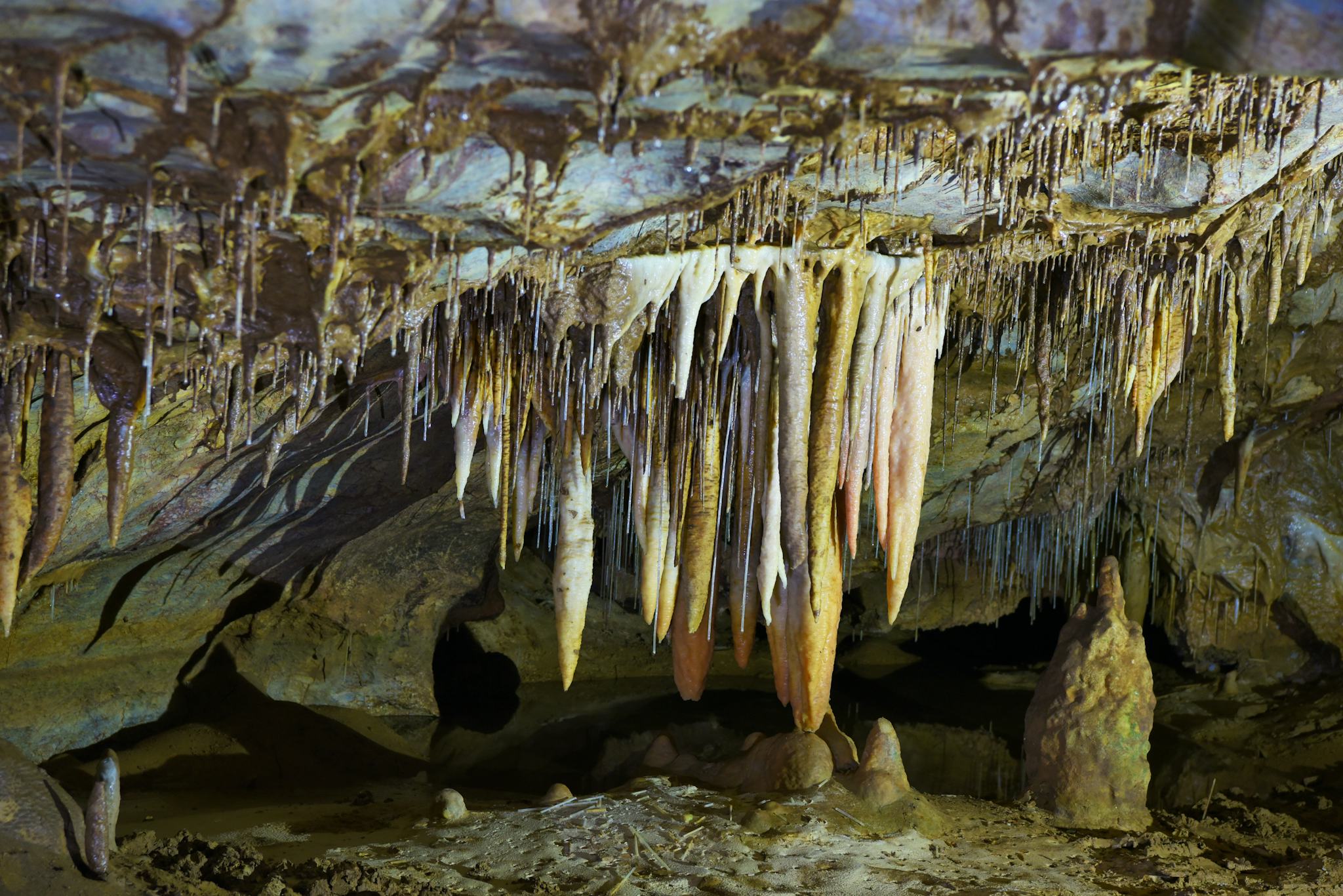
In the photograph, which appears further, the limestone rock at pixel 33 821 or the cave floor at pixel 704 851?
the cave floor at pixel 704 851

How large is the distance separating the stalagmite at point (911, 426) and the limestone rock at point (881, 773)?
2.85 feet

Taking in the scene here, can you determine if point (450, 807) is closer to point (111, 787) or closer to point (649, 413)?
point (111, 787)

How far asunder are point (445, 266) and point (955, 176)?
7.63 ft

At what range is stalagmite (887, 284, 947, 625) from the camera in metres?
6.37

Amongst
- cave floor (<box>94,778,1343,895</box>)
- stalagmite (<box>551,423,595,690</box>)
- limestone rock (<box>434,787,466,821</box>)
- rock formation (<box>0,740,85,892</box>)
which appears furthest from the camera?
stalagmite (<box>551,423,595,690</box>)

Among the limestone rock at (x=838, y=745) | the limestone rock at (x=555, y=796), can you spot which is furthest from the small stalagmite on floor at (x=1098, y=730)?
the limestone rock at (x=555, y=796)

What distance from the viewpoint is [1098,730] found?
6.95m

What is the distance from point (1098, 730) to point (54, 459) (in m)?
6.03

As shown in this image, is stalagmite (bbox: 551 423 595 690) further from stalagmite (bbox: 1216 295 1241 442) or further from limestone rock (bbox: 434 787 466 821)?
stalagmite (bbox: 1216 295 1241 442)

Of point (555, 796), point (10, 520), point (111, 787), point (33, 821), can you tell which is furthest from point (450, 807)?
point (10, 520)

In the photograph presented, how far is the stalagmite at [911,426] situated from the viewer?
251 inches

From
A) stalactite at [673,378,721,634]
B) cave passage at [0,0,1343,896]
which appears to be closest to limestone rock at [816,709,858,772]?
cave passage at [0,0,1343,896]

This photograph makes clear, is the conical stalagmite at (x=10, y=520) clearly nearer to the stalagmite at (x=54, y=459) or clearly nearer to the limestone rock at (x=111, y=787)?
the stalagmite at (x=54, y=459)

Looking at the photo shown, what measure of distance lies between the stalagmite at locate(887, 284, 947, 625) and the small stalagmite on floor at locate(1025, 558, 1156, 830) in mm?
1512
